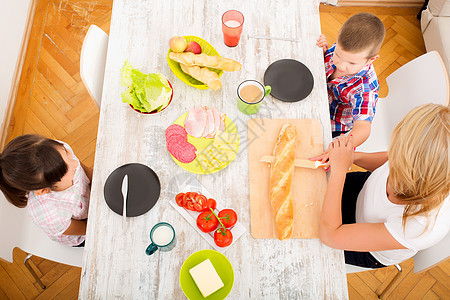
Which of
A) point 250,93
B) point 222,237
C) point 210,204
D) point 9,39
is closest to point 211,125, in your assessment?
point 250,93

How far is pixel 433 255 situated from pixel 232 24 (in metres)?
1.24

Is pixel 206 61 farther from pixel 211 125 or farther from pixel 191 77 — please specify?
pixel 211 125

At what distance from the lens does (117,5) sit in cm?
147

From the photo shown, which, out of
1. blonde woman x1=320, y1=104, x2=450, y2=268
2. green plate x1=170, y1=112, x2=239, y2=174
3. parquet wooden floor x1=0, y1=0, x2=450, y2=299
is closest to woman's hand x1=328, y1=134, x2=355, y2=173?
blonde woman x1=320, y1=104, x2=450, y2=268

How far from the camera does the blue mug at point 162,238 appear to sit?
107 centimetres

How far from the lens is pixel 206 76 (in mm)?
1292

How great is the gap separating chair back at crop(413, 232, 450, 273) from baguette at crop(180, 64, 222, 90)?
1060 millimetres

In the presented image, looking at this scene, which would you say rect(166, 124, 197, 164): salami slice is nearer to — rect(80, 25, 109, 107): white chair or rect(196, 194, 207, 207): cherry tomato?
rect(196, 194, 207, 207): cherry tomato

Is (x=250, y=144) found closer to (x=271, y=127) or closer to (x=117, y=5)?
(x=271, y=127)

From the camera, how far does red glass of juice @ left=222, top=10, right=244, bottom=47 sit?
4.36 feet

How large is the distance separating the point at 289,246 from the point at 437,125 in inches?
23.6

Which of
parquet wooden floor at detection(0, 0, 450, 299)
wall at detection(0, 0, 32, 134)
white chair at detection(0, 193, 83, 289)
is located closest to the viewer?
white chair at detection(0, 193, 83, 289)

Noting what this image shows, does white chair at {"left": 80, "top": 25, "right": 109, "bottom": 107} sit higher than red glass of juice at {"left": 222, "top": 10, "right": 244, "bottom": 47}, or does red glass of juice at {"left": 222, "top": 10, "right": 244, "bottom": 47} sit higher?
red glass of juice at {"left": 222, "top": 10, "right": 244, "bottom": 47}

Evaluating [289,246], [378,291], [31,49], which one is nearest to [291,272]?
[289,246]
